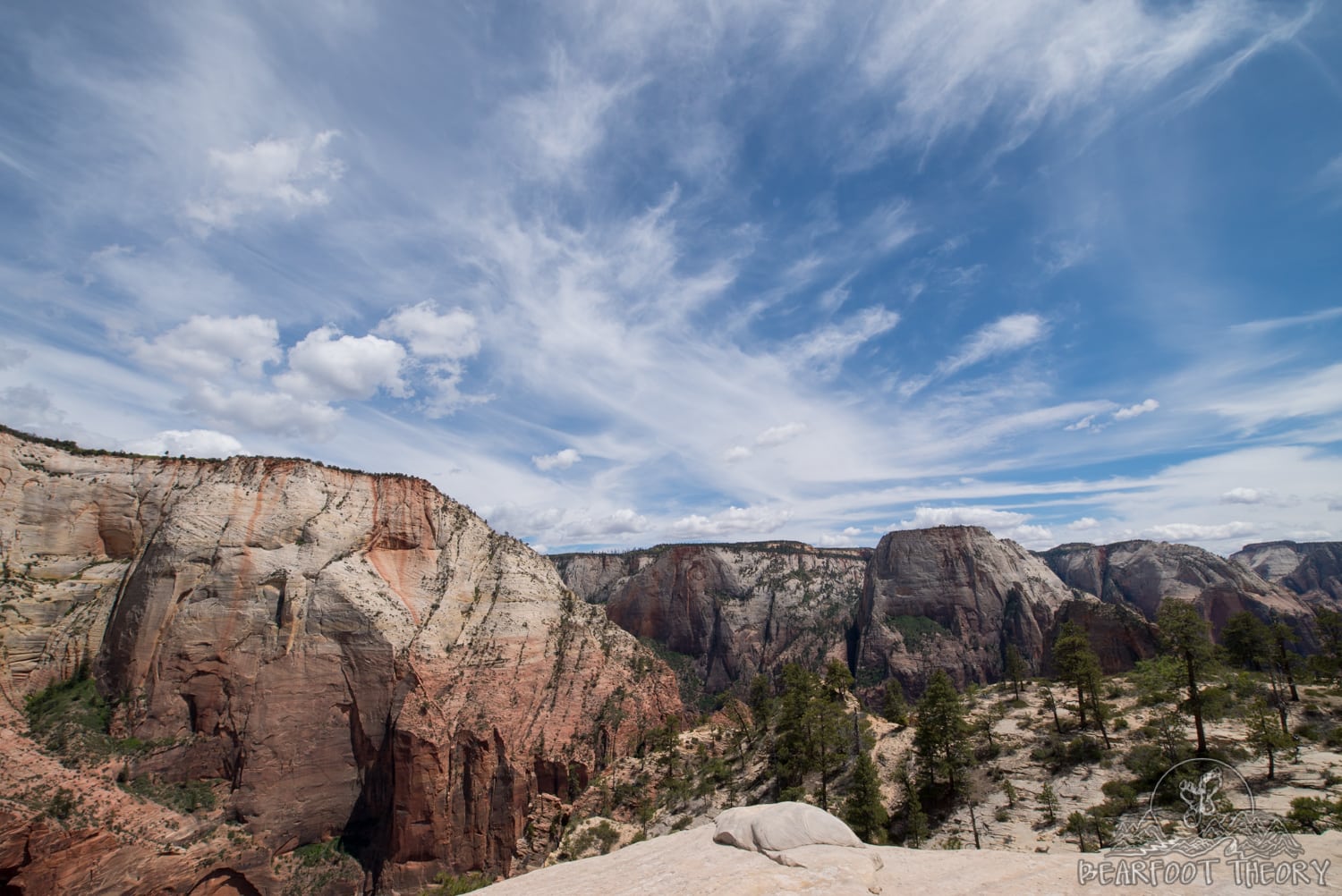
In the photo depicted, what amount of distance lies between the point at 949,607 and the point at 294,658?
11572 cm

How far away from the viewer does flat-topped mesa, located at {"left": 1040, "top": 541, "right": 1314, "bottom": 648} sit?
114375 mm

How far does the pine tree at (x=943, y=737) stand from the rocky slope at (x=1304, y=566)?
171 m

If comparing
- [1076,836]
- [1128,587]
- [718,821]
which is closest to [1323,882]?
[718,821]

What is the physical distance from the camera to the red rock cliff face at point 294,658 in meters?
45.9

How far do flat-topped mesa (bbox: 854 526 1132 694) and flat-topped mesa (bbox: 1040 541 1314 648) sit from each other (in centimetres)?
1768

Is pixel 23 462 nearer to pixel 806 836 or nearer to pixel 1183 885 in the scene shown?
pixel 806 836

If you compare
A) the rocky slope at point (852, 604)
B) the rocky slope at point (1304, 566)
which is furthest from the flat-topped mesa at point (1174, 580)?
the rocky slope at point (1304, 566)

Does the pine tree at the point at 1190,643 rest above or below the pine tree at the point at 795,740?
above

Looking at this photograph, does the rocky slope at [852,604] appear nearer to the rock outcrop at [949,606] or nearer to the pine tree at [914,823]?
the rock outcrop at [949,606]

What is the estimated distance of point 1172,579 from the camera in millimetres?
138375

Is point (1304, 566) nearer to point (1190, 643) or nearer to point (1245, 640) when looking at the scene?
point (1245, 640)

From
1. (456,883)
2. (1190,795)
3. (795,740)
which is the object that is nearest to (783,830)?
(1190,795)

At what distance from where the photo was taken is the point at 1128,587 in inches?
5950

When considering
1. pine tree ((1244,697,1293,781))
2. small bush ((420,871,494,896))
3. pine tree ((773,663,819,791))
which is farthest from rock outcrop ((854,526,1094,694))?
small bush ((420,871,494,896))
